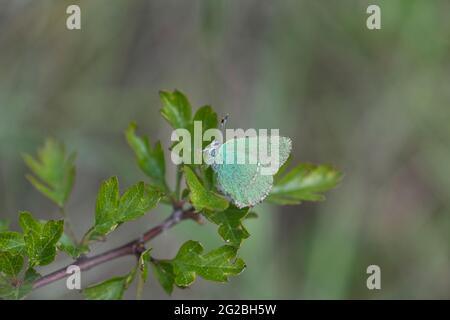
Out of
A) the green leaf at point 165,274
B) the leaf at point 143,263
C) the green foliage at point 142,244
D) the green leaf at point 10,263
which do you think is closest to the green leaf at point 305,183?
the green foliage at point 142,244

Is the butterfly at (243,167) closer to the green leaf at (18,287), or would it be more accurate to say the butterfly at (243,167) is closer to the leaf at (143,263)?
the leaf at (143,263)

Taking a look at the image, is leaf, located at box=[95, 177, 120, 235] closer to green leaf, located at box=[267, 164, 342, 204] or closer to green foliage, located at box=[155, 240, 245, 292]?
green foliage, located at box=[155, 240, 245, 292]

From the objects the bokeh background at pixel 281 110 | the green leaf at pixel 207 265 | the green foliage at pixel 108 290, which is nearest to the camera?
the green leaf at pixel 207 265

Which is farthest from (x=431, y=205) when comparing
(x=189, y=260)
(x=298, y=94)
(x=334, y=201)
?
(x=189, y=260)

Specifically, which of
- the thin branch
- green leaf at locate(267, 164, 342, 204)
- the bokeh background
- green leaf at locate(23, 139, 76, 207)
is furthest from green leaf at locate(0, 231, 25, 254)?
the bokeh background

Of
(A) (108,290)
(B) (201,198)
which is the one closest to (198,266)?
(B) (201,198)

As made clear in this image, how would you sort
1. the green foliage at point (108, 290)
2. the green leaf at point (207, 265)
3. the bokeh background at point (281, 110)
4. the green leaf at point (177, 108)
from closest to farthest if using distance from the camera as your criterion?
1. the green leaf at point (207, 265)
2. the green foliage at point (108, 290)
3. the green leaf at point (177, 108)
4. the bokeh background at point (281, 110)
